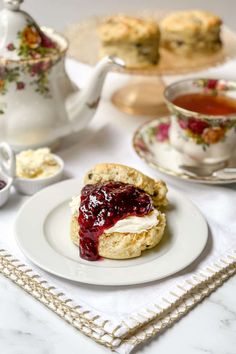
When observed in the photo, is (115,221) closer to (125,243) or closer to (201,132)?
(125,243)

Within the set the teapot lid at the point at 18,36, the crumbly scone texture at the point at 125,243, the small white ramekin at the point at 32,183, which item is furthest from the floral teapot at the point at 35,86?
the crumbly scone texture at the point at 125,243

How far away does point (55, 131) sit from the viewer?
5.78ft

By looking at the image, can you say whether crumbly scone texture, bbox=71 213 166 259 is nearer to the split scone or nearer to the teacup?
the split scone

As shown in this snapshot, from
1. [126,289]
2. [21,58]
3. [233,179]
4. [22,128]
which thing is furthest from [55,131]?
[126,289]

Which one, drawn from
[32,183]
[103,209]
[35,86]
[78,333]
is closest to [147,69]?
[35,86]

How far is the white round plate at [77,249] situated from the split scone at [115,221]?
0.03 metres

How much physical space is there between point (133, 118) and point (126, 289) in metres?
0.91

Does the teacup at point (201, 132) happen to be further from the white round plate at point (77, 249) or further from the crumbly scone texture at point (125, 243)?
the crumbly scone texture at point (125, 243)

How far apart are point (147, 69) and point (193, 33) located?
0.90 ft

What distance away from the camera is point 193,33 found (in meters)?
2.20

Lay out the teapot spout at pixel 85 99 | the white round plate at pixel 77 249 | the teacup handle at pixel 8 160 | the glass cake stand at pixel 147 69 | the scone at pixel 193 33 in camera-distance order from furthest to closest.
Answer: the scone at pixel 193 33
the glass cake stand at pixel 147 69
the teapot spout at pixel 85 99
the teacup handle at pixel 8 160
the white round plate at pixel 77 249

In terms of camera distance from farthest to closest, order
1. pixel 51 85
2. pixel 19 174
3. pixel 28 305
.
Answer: pixel 51 85 < pixel 19 174 < pixel 28 305

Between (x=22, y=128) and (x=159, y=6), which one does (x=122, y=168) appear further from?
(x=159, y=6)

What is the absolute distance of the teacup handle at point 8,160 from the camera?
1.58 m
